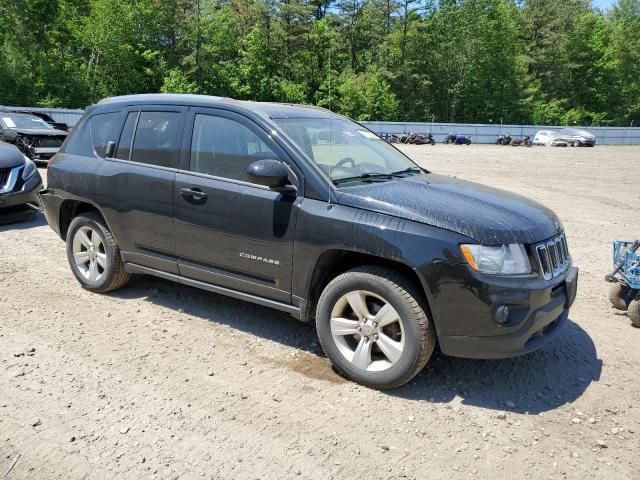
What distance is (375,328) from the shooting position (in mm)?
3607

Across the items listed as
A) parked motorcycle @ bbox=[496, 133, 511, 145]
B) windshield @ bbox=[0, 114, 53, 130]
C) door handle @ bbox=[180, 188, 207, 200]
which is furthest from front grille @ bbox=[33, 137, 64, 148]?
parked motorcycle @ bbox=[496, 133, 511, 145]

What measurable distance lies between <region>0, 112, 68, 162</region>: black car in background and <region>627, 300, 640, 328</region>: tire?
1374cm

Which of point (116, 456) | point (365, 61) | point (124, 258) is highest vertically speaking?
Result: point (365, 61)

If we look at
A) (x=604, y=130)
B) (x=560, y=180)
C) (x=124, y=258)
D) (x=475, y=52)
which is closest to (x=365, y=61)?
(x=475, y=52)

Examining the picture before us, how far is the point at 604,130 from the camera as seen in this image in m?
46.7

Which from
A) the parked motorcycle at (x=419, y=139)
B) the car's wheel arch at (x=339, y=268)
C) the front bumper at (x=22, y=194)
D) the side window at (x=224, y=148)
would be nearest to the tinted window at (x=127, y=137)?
the side window at (x=224, y=148)

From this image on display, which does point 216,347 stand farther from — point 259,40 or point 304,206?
point 259,40

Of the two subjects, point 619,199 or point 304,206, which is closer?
point 304,206

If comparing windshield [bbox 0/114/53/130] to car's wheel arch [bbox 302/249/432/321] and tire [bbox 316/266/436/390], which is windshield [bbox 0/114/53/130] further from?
tire [bbox 316/266/436/390]

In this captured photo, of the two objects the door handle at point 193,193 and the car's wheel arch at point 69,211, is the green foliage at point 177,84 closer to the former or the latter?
the car's wheel arch at point 69,211

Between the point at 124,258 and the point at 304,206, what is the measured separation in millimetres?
2098

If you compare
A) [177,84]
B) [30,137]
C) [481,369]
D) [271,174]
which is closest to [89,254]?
[271,174]

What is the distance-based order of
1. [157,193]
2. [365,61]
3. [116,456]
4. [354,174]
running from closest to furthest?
[116,456] < [354,174] < [157,193] < [365,61]

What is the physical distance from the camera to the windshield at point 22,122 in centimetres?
1473
